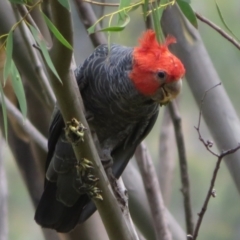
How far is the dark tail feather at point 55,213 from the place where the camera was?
1515 mm

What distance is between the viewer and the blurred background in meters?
2.24

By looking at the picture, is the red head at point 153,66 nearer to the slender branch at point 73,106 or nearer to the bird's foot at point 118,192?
the bird's foot at point 118,192

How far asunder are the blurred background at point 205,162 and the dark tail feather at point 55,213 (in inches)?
29.0

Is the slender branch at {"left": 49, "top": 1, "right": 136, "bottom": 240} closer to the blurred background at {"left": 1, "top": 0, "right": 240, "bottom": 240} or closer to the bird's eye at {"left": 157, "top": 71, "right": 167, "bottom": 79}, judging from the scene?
the bird's eye at {"left": 157, "top": 71, "right": 167, "bottom": 79}

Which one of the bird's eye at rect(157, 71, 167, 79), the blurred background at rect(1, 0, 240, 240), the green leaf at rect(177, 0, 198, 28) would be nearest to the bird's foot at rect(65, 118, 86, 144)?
the green leaf at rect(177, 0, 198, 28)

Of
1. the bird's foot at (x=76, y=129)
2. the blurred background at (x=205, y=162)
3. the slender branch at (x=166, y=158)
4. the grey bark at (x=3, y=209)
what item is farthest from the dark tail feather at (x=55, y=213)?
the blurred background at (x=205, y=162)

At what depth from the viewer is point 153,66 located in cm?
125

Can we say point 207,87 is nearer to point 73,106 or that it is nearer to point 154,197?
point 154,197

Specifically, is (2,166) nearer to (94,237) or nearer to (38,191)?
(38,191)

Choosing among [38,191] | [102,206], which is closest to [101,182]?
[102,206]

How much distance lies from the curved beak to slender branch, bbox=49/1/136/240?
1.08ft

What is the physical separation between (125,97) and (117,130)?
0.18 m

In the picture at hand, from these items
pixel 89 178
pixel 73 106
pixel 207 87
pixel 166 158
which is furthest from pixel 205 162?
pixel 73 106

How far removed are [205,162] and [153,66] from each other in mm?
1243
